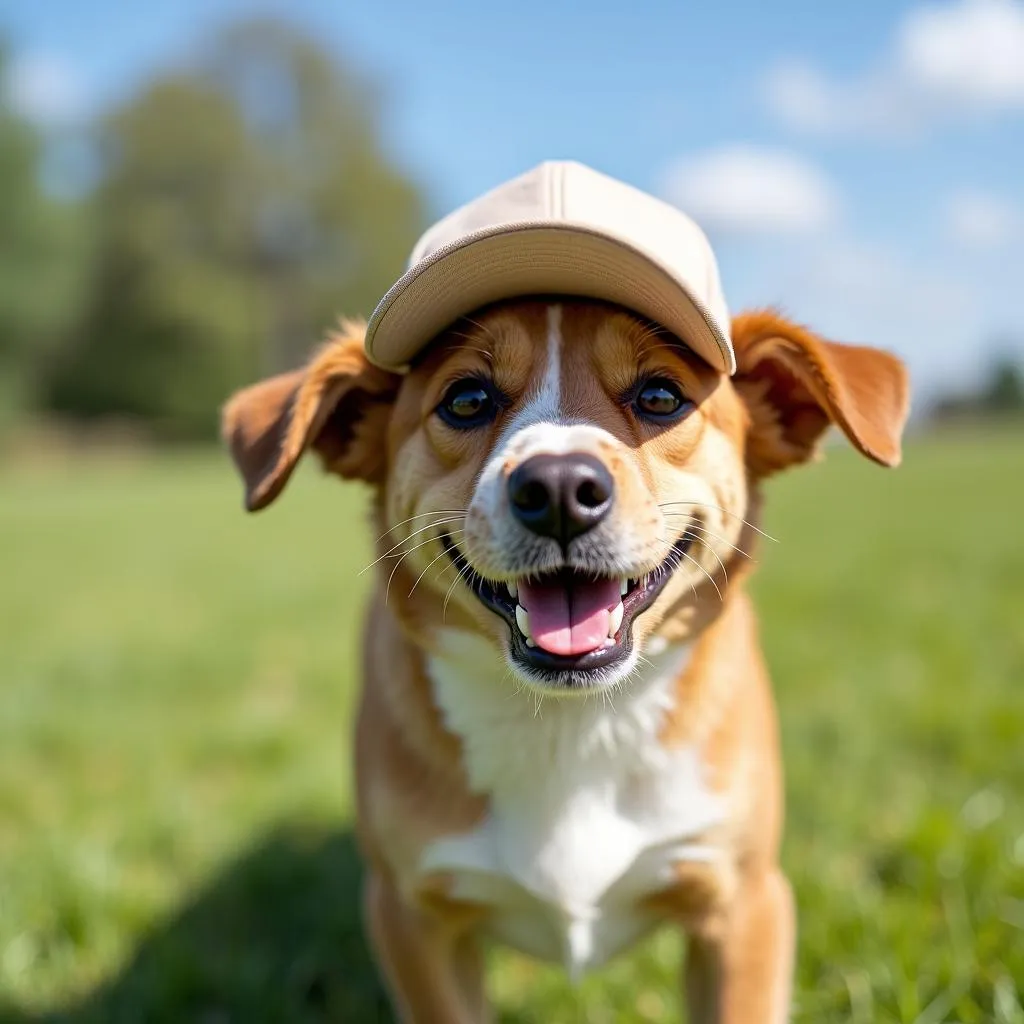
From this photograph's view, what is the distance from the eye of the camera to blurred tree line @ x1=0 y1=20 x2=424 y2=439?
49.1 meters

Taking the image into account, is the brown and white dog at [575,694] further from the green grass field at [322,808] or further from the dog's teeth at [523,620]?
the green grass field at [322,808]

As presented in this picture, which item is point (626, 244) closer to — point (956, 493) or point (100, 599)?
point (100, 599)

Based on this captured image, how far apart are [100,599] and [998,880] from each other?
347 inches

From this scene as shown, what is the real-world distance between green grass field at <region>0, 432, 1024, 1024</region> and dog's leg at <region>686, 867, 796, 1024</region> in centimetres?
44

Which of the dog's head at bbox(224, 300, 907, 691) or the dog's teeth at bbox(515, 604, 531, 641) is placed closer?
the dog's head at bbox(224, 300, 907, 691)

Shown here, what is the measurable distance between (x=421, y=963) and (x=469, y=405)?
138 cm

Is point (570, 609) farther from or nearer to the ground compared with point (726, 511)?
nearer to the ground

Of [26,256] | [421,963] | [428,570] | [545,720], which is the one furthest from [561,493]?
[26,256]

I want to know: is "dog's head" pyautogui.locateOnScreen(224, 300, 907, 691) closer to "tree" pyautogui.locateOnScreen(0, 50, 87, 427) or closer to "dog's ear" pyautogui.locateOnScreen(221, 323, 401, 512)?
"dog's ear" pyautogui.locateOnScreen(221, 323, 401, 512)

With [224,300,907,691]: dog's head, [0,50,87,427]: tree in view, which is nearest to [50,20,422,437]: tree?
[0,50,87,427]: tree

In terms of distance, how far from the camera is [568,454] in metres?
2.21

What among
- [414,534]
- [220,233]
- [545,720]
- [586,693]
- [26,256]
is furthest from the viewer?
[220,233]

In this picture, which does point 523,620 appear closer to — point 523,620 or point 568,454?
point 523,620

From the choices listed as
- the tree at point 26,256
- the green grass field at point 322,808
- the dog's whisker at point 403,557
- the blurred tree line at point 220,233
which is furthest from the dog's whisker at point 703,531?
the blurred tree line at point 220,233
